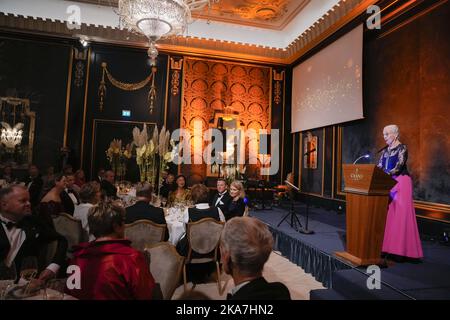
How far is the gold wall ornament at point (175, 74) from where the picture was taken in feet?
27.9

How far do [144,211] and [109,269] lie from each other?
1.72 metres

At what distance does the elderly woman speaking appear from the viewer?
10.0 feet

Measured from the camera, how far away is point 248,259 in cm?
122

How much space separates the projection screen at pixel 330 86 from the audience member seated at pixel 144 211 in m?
4.97

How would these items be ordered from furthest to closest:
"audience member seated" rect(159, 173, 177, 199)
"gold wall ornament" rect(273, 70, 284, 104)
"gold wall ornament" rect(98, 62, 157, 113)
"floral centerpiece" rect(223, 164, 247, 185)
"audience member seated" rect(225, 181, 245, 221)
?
"gold wall ornament" rect(273, 70, 284, 104)
"gold wall ornament" rect(98, 62, 157, 113)
"floral centerpiece" rect(223, 164, 247, 185)
"audience member seated" rect(159, 173, 177, 199)
"audience member seated" rect(225, 181, 245, 221)

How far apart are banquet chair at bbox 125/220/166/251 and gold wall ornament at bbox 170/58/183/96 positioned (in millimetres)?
6368

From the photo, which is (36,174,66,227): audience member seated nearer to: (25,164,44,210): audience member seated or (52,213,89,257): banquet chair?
(52,213,89,257): banquet chair

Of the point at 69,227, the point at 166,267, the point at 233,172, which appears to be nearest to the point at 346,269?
the point at 166,267

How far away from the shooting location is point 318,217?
6.26 m

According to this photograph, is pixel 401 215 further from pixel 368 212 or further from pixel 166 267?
pixel 166 267

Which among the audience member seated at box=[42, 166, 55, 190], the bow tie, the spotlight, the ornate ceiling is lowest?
the bow tie

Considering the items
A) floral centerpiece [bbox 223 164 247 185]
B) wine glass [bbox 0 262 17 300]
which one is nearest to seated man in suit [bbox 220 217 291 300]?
wine glass [bbox 0 262 17 300]
